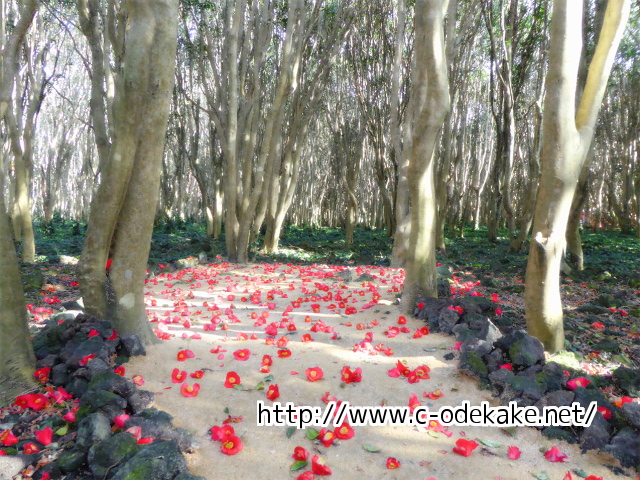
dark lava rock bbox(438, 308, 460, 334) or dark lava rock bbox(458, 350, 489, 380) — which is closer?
dark lava rock bbox(458, 350, 489, 380)

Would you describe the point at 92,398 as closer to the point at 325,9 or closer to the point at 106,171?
the point at 106,171

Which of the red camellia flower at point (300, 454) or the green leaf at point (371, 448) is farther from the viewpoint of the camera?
the green leaf at point (371, 448)

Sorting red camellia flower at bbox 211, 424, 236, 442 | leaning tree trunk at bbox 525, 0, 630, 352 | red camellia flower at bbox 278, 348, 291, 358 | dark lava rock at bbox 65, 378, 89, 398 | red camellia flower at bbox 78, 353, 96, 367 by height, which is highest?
leaning tree trunk at bbox 525, 0, 630, 352

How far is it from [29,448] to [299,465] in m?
1.50

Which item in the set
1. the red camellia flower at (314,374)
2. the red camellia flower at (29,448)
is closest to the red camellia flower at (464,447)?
the red camellia flower at (314,374)

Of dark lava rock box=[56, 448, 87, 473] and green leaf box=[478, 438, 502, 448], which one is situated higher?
dark lava rock box=[56, 448, 87, 473]

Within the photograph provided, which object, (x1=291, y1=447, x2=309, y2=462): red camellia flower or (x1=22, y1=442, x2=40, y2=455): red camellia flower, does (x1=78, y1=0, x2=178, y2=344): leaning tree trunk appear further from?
(x1=291, y1=447, x2=309, y2=462): red camellia flower

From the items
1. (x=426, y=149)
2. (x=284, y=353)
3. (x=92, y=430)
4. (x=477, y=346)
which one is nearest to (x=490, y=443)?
(x=477, y=346)

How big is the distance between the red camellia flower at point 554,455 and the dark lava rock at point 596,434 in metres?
0.21

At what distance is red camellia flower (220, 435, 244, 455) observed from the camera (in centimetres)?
254

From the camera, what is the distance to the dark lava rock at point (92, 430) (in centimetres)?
230

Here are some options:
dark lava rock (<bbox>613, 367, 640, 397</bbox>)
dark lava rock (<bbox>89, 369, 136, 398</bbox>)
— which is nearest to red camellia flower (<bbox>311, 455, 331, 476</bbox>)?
dark lava rock (<bbox>89, 369, 136, 398</bbox>)

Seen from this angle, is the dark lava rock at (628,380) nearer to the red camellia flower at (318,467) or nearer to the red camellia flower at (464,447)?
the red camellia flower at (464,447)

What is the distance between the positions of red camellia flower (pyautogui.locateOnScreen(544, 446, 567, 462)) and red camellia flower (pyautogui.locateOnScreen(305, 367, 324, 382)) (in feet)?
5.40
